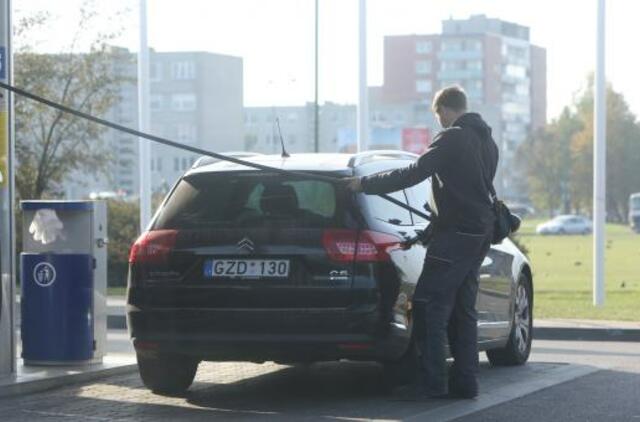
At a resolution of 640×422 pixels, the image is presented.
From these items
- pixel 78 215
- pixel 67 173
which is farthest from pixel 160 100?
pixel 78 215

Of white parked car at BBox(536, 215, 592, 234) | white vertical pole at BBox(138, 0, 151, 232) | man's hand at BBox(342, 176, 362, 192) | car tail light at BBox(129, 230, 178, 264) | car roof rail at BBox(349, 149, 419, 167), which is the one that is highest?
white vertical pole at BBox(138, 0, 151, 232)

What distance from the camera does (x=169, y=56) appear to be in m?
114

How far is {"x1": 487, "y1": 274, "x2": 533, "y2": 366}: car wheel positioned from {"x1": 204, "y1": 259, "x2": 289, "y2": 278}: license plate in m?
3.08

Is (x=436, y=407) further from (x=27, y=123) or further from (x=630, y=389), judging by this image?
(x=27, y=123)

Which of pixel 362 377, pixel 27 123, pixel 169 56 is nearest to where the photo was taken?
pixel 362 377

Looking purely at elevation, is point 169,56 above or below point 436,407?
above

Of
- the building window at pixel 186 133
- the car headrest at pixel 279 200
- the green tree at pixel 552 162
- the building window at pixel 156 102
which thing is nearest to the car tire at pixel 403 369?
the car headrest at pixel 279 200

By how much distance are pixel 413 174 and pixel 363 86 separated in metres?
13.6

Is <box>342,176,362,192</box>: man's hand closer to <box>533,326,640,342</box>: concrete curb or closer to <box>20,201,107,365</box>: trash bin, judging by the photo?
<box>20,201,107,365</box>: trash bin

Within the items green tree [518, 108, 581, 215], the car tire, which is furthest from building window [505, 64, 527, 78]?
the car tire

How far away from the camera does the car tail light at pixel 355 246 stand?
8.84m

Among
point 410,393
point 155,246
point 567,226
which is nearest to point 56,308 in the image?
point 155,246

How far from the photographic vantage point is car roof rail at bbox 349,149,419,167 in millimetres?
9695

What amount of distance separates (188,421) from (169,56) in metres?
107
